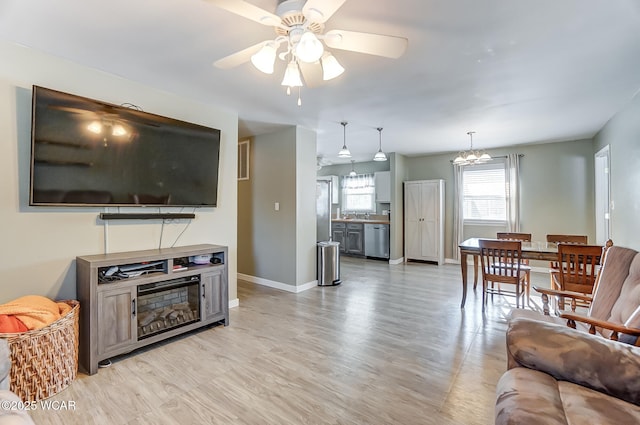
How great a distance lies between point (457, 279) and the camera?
202 inches

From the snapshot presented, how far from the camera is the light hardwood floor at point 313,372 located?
1804 mm

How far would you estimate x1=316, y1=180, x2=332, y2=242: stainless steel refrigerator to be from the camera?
22.2ft

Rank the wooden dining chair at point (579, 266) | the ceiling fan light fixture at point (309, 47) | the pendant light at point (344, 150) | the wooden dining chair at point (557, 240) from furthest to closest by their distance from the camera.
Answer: the pendant light at point (344, 150) → the wooden dining chair at point (557, 240) → the wooden dining chair at point (579, 266) → the ceiling fan light fixture at point (309, 47)

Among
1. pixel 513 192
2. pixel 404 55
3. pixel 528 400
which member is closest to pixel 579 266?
pixel 528 400

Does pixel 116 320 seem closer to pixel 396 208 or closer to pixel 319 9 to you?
pixel 319 9

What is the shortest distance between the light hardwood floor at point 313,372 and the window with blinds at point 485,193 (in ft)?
9.29

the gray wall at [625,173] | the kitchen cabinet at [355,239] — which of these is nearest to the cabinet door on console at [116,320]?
the gray wall at [625,173]

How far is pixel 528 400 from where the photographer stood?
117 cm

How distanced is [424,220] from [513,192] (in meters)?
1.73

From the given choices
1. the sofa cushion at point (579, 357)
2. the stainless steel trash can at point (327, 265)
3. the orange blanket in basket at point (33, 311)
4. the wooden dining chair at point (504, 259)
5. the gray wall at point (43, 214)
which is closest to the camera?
the sofa cushion at point (579, 357)

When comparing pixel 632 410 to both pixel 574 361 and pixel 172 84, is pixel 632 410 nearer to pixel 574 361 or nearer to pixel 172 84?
pixel 574 361

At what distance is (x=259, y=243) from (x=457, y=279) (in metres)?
3.40

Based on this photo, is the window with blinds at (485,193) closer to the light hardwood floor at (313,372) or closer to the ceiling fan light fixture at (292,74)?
the light hardwood floor at (313,372)

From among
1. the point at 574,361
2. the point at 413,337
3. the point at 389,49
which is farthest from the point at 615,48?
the point at 413,337
